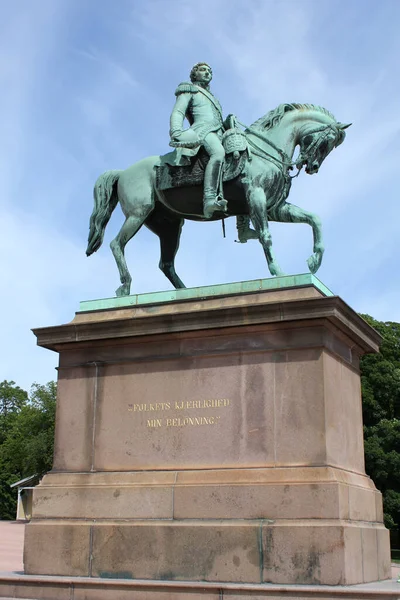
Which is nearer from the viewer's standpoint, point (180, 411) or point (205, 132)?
point (180, 411)

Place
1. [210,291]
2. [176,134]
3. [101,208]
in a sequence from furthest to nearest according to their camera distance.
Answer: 1. [101,208]
2. [176,134]
3. [210,291]

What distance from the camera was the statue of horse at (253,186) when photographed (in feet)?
40.0

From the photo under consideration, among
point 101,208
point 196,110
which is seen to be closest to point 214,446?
point 101,208

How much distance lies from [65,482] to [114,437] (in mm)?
963

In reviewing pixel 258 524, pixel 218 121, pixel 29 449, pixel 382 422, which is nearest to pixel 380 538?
pixel 258 524

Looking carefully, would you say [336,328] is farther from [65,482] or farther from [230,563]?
[65,482]

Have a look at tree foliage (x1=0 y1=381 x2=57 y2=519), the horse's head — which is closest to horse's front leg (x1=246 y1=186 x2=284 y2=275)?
the horse's head

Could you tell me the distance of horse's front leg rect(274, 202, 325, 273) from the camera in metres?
12.0

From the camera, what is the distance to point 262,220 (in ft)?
38.7

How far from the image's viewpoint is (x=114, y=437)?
11.3m

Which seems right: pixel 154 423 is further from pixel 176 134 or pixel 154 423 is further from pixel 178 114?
pixel 178 114

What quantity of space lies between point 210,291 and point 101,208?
117 inches

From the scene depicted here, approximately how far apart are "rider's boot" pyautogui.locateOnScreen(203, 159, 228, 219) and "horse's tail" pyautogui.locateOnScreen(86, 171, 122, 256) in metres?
1.97

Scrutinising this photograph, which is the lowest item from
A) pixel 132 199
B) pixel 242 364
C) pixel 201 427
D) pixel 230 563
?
pixel 230 563
